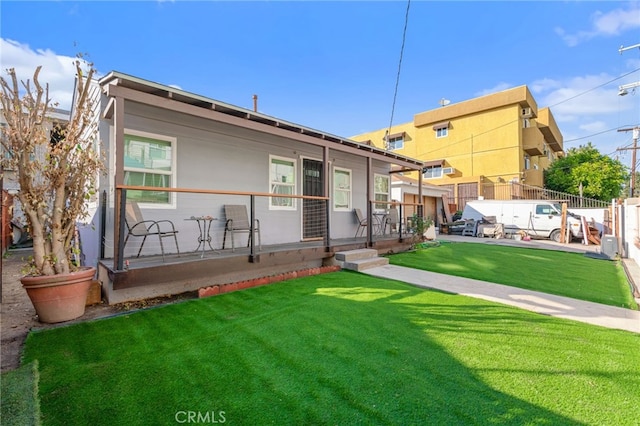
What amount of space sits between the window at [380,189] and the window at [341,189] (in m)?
1.39

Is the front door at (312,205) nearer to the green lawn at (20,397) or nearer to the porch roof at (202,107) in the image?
the porch roof at (202,107)

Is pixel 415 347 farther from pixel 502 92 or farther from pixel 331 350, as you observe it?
pixel 502 92

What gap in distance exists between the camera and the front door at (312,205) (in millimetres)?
7508

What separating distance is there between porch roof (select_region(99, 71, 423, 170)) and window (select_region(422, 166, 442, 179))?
655 inches

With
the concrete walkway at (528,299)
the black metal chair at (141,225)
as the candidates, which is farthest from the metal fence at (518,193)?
the black metal chair at (141,225)

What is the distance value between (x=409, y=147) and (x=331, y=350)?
2340cm

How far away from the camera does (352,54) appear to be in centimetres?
1174

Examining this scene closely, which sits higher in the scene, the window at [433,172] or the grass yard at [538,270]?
the window at [433,172]

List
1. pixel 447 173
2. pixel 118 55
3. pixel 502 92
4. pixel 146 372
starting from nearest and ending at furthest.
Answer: pixel 146 372
pixel 118 55
pixel 502 92
pixel 447 173

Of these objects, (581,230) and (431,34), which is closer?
(431,34)

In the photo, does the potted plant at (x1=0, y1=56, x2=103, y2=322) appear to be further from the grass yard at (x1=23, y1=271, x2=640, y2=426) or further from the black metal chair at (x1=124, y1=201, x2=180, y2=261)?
the black metal chair at (x1=124, y1=201, x2=180, y2=261)

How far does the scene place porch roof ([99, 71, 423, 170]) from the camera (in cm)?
384

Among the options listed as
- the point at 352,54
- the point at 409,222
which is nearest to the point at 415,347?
the point at 409,222

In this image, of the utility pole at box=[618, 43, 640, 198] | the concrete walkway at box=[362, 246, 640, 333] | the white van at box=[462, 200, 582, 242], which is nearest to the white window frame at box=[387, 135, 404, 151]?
the white van at box=[462, 200, 582, 242]
